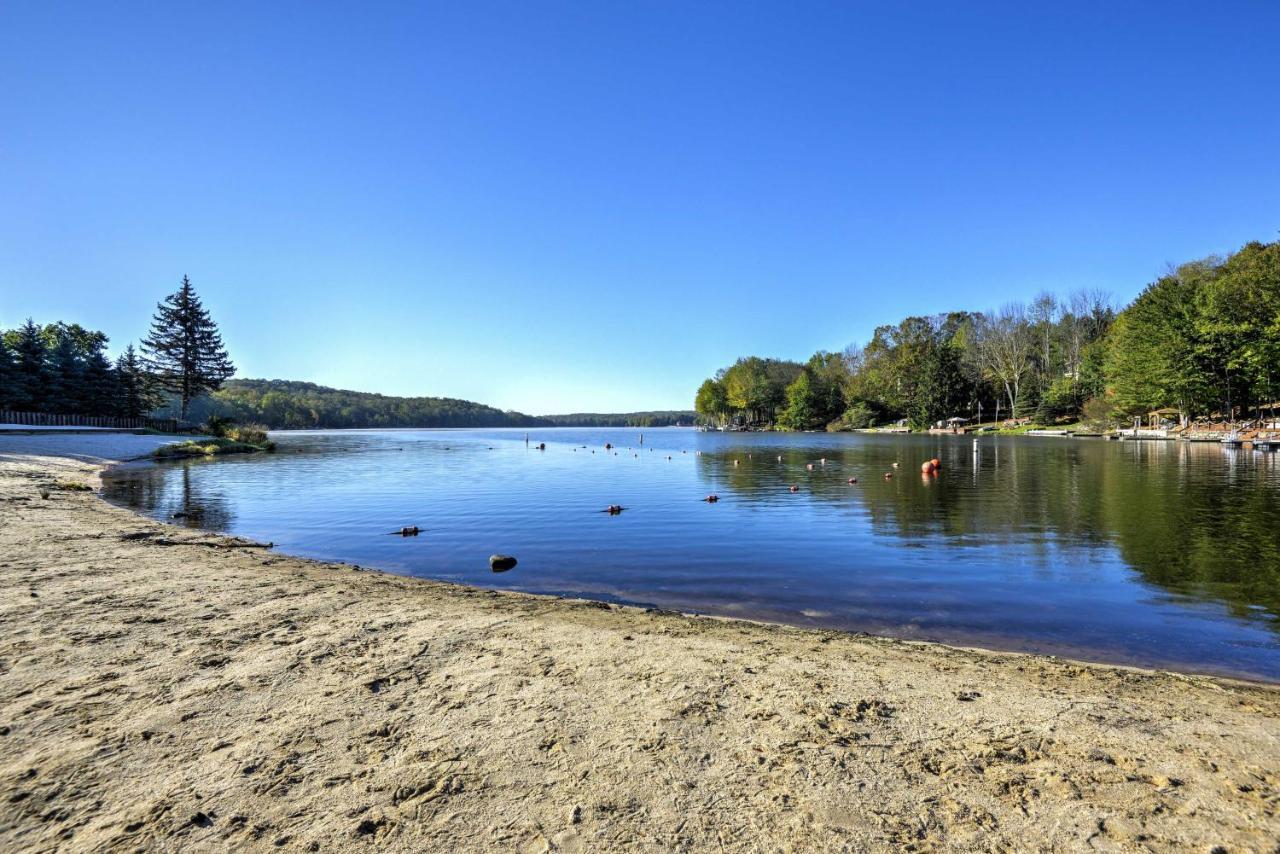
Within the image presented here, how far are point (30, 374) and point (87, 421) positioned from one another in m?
6.18

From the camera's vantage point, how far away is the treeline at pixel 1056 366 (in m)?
63.8

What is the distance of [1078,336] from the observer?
101 metres

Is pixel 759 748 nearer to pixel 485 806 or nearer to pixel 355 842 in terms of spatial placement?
pixel 485 806

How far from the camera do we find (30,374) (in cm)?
5741

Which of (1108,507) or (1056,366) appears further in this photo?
(1056,366)

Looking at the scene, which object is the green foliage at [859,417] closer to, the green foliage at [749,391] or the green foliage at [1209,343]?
the green foliage at [749,391]

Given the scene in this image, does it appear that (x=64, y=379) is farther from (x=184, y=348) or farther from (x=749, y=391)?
(x=749, y=391)

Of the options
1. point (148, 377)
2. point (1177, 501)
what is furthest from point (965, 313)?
point (148, 377)

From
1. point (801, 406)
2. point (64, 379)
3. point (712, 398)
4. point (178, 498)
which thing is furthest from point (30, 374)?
point (712, 398)

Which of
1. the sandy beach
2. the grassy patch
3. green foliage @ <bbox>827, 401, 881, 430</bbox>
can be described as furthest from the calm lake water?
green foliage @ <bbox>827, 401, 881, 430</bbox>

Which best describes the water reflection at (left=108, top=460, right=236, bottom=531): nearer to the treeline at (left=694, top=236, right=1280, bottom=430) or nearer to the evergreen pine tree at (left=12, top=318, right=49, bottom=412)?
the evergreen pine tree at (left=12, top=318, right=49, bottom=412)

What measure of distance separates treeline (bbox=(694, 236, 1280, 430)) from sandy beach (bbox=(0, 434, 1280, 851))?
264 feet

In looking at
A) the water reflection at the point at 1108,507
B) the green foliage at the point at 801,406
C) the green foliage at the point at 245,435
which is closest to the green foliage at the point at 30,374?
the green foliage at the point at 245,435

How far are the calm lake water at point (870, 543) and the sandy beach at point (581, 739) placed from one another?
2.23m
